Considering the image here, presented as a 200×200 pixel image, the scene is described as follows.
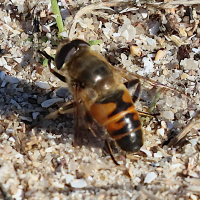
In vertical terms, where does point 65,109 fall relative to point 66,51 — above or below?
below

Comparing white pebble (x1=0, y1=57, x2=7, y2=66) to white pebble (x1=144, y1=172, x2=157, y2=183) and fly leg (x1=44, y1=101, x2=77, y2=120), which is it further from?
white pebble (x1=144, y1=172, x2=157, y2=183)

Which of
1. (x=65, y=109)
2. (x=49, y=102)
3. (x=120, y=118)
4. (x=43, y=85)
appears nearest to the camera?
(x=120, y=118)

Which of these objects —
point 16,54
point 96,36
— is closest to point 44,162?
point 16,54

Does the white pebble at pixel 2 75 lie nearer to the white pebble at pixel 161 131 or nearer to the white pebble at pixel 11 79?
the white pebble at pixel 11 79

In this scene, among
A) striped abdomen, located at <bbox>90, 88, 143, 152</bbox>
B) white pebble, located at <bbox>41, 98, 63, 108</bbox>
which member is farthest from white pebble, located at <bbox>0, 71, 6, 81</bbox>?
striped abdomen, located at <bbox>90, 88, 143, 152</bbox>

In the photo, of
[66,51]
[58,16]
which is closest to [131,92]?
[66,51]

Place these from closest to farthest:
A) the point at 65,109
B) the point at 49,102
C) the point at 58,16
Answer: the point at 65,109 < the point at 49,102 < the point at 58,16

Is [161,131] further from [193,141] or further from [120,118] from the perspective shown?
[120,118]

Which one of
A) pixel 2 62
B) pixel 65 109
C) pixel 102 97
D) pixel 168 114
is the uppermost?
pixel 2 62
